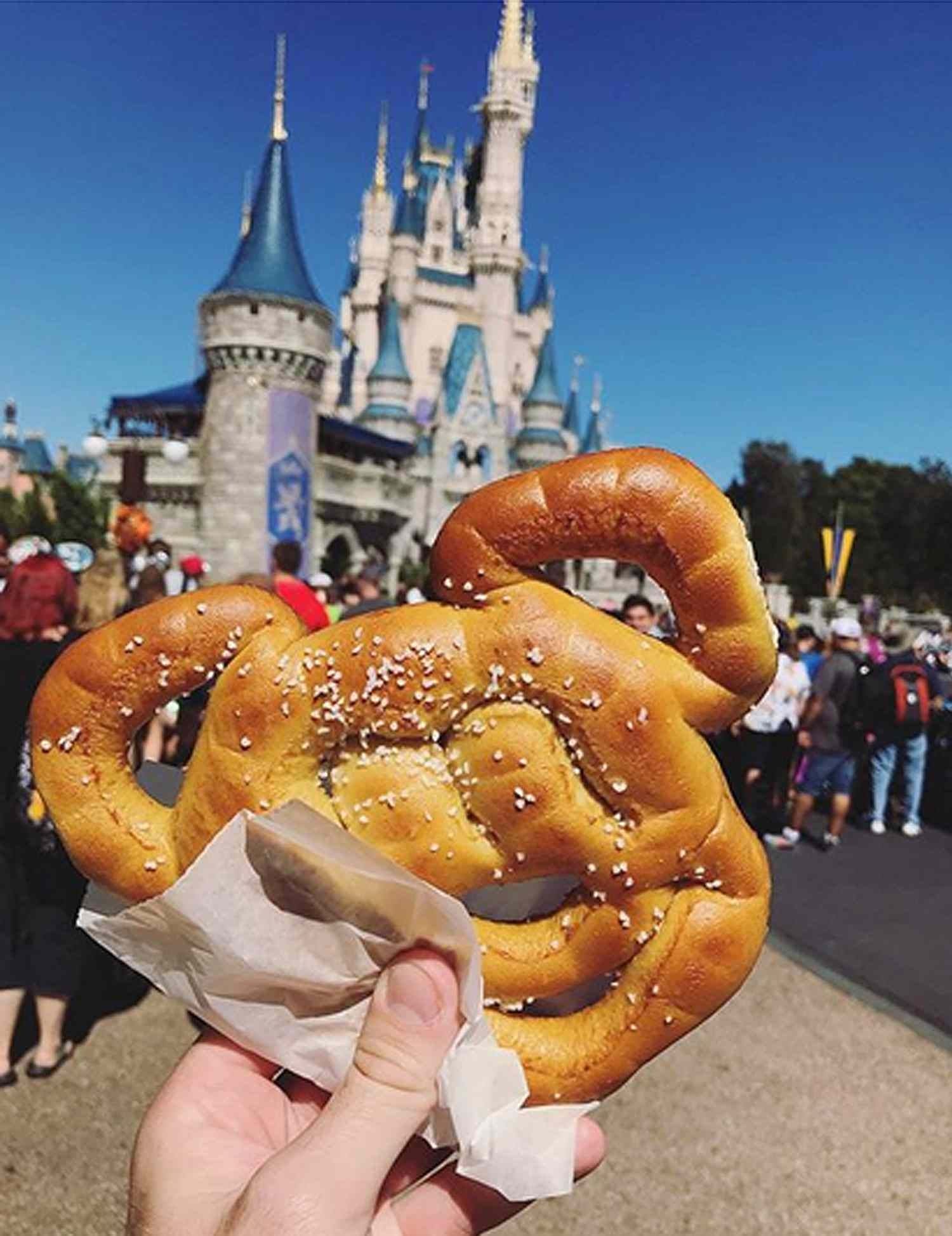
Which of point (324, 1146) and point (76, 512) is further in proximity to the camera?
point (76, 512)

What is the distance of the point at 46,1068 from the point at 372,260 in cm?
6205

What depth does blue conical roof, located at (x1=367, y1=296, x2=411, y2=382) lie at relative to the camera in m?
41.6

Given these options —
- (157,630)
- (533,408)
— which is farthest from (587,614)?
(533,408)

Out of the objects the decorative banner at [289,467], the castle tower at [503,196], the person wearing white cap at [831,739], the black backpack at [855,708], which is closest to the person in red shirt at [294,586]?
the person wearing white cap at [831,739]

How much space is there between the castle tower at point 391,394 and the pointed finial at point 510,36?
17821 mm

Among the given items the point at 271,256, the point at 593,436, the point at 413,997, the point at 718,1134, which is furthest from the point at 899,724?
the point at 593,436

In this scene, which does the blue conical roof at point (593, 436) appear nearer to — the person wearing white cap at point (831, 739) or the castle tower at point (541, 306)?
the castle tower at point (541, 306)

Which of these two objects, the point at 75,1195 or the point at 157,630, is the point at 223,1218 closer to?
the point at 157,630

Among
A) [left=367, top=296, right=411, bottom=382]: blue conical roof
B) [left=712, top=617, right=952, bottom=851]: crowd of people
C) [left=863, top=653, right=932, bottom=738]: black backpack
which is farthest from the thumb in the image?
[left=367, top=296, right=411, bottom=382]: blue conical roof

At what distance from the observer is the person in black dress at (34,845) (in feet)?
10.3

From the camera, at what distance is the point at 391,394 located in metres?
41.6

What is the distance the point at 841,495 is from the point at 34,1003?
5722 centimetres

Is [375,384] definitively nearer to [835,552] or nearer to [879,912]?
[835,552]

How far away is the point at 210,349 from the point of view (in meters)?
26.6
